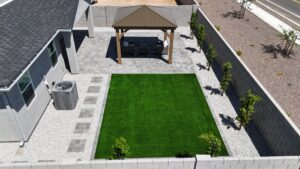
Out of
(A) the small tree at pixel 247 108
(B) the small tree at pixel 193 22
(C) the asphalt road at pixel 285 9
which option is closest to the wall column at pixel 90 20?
(B) the small tree at pixel 193 22

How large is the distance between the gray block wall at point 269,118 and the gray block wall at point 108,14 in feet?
29.4

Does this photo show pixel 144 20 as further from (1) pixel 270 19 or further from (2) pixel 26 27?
(1) pixel 270 19

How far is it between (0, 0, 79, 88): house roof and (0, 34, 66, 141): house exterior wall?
0.95 meters

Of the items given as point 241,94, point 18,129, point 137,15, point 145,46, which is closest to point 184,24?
point 145,46

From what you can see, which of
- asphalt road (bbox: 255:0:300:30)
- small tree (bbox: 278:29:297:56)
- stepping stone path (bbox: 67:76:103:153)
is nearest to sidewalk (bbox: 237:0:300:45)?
asphalt road (bbox: 255:0:300:30)

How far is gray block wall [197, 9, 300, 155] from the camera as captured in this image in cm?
1023

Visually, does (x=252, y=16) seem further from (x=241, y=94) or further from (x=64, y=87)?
(x=64, y=87)

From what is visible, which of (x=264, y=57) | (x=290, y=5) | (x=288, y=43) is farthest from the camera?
(x=290, y=5)

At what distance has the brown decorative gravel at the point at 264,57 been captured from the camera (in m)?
14.7

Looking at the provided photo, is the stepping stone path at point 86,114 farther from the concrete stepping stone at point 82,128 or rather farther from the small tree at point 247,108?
the small tree at point 247,108

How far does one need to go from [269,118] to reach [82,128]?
9364 mm

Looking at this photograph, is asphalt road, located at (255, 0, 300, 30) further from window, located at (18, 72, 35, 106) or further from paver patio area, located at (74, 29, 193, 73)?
window, located at (18, 72, 35, 106)

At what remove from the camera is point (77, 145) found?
38.7 ft

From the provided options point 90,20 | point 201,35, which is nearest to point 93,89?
point 90,20
